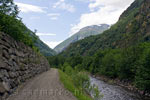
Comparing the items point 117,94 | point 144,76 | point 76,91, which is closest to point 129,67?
point 144,76

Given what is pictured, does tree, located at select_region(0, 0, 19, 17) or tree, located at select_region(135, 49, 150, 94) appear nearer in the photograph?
tree, located at select_region(0, 0, 19, 17)

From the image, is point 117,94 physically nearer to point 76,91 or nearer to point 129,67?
point 76,91

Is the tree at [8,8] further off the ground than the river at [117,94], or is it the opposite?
the tree at [8,8]

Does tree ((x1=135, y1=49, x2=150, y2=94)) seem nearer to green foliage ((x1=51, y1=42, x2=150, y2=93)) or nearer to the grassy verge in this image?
green foliage ((x1=51, y1=42, x2=150, y2=93))

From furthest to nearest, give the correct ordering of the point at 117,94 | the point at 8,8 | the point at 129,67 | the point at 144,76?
1. the point at 129,67
2. the point at 144,76
3. the point at 117,94
4. the point at 8,8

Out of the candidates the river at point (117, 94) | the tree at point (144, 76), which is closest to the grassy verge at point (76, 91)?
the river at point (117, 94)

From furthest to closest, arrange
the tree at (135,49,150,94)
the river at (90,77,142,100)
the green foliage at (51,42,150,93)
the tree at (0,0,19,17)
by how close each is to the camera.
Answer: the green foliage at (51,42,150,93) → the tree at (135,49,150,94) → the river at (90,77,142,100) → the tree at (0,0,19,17)

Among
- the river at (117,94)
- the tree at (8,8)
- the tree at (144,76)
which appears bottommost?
the river at (117,94)

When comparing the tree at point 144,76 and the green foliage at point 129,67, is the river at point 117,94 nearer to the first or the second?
the tree at point 144,76

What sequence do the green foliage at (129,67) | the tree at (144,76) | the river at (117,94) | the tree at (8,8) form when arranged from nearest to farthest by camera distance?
the tree at (8,8) → the river at (117,94) → the tree at (144,76) → the green foliage at (129,67)

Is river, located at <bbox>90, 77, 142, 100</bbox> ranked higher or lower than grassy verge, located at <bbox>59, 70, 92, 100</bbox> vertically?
lower

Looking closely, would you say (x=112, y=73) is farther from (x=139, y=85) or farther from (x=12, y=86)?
(x=12, y=86)

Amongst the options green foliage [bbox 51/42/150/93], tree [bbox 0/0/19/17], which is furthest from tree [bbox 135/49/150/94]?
tree [bbox 0/0/19/17]

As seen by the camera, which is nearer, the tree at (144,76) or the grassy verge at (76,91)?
the grassy verge at (76,91)
